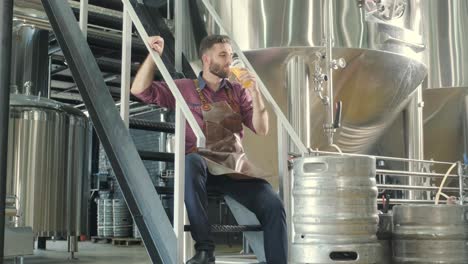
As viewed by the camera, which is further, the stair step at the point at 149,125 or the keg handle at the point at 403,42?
the keg handle at the point at 403,42

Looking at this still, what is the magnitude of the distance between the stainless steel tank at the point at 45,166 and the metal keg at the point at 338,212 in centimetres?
272

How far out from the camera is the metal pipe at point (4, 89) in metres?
2.33

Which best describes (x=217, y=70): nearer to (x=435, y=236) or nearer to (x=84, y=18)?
(x=84, y=18)

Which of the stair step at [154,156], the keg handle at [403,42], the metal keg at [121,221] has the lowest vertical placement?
the metal keg at [121,221]

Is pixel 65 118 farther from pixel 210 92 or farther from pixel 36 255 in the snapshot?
pixel 210 92

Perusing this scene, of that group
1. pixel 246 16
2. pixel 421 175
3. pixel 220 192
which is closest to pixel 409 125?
pixel 421 175

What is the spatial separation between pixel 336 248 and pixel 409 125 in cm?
316

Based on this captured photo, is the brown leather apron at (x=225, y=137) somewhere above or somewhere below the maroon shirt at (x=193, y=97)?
below

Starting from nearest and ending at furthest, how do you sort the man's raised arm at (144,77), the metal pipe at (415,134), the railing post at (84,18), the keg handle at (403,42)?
the man's raised arm at (144,77) → the railing post at (84,18) → the keg handle at (403,42) → the metal pipe at (415,134)

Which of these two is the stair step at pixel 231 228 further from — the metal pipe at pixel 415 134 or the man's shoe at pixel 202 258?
the metal pipe at pixel 415 134

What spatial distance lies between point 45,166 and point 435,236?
3.08m

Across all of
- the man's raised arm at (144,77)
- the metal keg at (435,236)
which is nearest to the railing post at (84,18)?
the man's raised arm at (144,77)

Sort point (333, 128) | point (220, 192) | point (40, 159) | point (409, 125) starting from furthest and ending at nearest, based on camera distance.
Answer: point (409, 125) → point (40, 159) → point (333, 128) → point (220, 192)

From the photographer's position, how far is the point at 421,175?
4938mm
